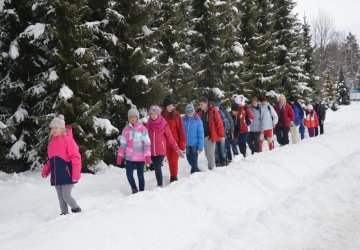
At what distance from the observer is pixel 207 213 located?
20.1 feet

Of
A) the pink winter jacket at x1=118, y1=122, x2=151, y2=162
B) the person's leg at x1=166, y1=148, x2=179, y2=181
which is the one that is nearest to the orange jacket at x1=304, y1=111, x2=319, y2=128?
the person's leg at x1=166, y1=148, x2=179, y2=181

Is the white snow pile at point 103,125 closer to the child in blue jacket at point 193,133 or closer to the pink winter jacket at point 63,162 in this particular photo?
the child in blue jacket at point 193,133

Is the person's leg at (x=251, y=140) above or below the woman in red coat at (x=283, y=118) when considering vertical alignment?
below

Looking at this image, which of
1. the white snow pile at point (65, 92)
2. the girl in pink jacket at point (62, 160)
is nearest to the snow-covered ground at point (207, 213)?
the girl in pink jacket at point (62, 160)

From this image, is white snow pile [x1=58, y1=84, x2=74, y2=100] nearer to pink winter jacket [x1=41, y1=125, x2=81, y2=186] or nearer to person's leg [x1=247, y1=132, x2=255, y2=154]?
pink winter jacket [x1=41, y1=125, x2=81, y2=186]

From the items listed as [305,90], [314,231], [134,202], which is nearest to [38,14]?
[134,202]

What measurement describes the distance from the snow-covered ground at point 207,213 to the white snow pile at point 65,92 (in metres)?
2.34

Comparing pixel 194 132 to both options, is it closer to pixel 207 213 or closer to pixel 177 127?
pixel 177 127

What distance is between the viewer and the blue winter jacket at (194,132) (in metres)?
9.05

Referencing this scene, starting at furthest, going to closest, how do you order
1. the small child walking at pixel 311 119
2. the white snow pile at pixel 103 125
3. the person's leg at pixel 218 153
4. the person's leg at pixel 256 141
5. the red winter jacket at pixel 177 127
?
the small child walking at pixel 311 119, the person's leg at pixel 256 141, the white snow pile at pixel 103 125, the person's leg at pixel 218 153, the red winter jacket at pixel 177 127

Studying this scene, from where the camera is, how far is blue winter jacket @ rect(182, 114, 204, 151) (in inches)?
356

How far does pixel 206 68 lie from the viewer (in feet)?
62.6

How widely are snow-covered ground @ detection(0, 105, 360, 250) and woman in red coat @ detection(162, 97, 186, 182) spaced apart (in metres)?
0.98

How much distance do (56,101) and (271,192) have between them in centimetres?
623
